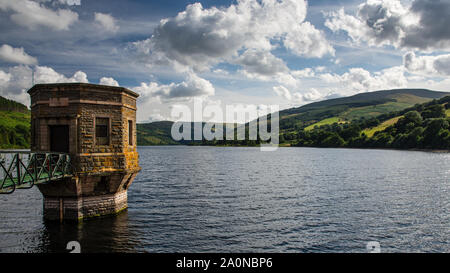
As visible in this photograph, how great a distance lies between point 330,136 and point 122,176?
189 m

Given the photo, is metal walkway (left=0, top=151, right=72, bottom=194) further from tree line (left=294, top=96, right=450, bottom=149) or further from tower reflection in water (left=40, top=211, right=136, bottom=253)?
tree line (left=294, top=96, right=450, bottom=149)

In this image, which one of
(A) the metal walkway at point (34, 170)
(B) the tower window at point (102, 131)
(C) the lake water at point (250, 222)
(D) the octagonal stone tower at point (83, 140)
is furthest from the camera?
(B) the tower window at point (102, 131)

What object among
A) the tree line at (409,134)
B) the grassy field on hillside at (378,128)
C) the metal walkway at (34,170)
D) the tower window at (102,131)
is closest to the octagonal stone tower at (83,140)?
the tower window at (102,131)

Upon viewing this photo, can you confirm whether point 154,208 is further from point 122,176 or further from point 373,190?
point 373,190

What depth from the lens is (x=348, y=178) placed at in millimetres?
51781

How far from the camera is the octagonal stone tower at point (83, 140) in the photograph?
74.8ft

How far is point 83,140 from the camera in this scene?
23.1 meters

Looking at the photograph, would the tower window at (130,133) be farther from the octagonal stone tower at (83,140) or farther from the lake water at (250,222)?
the lake water at (250,222)

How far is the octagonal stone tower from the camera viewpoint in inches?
898

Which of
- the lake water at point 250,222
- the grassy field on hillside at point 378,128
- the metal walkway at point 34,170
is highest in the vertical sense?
the grassy field on hillside at point 378,128

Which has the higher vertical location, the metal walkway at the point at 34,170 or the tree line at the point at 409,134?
the tree line at the point at 409,134

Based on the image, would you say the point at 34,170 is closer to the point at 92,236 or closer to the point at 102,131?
the point at 92,236

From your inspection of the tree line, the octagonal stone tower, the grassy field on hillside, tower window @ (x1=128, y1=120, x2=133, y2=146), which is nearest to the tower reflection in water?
the octagonal stone tower
